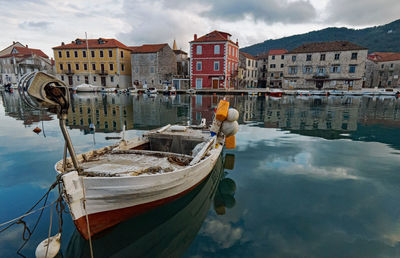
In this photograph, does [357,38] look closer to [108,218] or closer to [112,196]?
[112,196]

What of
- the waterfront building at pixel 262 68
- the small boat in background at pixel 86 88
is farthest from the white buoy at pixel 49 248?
the waterfront building at pixel 262 68

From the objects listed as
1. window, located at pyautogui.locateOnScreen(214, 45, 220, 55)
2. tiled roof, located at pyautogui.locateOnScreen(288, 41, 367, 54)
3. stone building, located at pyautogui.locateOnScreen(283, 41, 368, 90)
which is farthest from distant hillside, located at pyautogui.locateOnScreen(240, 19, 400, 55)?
window, located at pyautogui.locateOnScreen(214, 45, 220, 55)

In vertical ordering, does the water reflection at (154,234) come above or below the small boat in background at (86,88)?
below

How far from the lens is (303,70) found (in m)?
→ 53.2

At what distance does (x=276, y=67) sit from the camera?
197 ft

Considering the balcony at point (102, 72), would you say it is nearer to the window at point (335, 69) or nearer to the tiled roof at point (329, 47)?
the tiled roof at point (329, 47)

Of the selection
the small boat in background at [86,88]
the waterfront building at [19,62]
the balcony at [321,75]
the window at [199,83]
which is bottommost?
the small boat in background at [86,88]

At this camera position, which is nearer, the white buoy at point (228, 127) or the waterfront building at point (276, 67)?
the white buoy at point (228, 127)

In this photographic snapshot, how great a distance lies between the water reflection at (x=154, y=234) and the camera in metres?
4.44

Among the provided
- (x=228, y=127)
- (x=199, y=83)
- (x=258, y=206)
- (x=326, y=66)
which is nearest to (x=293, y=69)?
(x=326, y=66)

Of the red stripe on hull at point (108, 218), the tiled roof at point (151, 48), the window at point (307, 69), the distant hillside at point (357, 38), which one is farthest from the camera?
the distant hillside at point (357, 38)

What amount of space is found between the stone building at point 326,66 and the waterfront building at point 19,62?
6933 centimetres

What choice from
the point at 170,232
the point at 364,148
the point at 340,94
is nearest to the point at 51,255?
the point at 170,232

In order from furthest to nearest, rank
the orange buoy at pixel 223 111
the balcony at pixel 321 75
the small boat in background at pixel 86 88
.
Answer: the balcony at pixel 321 75
the small boat in background at pixel 86 88
the orange buoy at pixel 223 111
